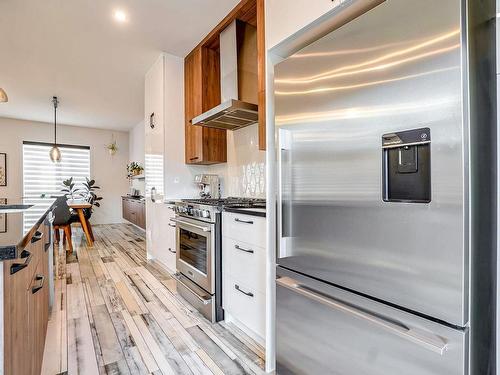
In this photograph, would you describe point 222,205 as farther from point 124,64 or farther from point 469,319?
point 124,64

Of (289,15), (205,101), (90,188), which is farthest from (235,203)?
(90,188)

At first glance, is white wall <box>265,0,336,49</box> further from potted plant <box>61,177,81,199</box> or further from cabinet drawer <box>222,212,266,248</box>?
potted plant <box>61,177,81,199</box>

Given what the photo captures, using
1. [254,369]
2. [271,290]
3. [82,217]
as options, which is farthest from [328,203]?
[82,217]

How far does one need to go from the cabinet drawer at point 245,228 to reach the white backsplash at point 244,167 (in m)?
0.75

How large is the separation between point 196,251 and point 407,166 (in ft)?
6.17

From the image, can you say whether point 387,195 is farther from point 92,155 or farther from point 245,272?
point 92,155

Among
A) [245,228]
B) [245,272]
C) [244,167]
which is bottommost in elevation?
[245,272]

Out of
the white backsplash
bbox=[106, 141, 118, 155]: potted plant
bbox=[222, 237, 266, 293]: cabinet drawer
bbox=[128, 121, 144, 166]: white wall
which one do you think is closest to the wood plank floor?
bbox=[222, 237, 266, 293]: cabinet drawer

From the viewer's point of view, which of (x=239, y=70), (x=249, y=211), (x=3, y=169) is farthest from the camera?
(x=3, y=169)

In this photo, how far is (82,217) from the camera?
4.77m

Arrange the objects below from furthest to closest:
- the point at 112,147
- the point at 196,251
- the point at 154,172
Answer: the point at 112,147
the point at 154,172
the point at 196,251

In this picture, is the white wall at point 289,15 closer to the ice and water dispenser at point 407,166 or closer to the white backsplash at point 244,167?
the ice and water dispenser at point 407,166

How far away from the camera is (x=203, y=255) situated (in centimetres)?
223

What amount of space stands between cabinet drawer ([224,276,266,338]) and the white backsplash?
3.31ft
